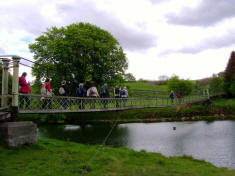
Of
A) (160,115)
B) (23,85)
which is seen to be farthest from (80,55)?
(23,85)

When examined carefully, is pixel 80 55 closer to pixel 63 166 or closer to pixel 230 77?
pixel 63 166

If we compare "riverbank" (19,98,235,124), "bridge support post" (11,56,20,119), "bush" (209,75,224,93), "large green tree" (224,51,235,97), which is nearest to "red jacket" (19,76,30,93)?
"bridge support post" (11,56,20,119)

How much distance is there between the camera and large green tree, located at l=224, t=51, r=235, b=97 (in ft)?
139

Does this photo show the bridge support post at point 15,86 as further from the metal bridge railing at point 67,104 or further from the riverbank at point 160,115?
the riverbank at point 160,115

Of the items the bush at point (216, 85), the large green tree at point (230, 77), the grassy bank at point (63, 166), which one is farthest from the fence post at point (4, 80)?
the bush at point (216, 85)

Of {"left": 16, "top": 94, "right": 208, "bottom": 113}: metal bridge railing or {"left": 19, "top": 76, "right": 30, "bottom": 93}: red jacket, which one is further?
{"left": 19, "top": 76, "right": 30, "bottom": 93}: red jacket

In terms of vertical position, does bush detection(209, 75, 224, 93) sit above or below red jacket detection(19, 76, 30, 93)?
above

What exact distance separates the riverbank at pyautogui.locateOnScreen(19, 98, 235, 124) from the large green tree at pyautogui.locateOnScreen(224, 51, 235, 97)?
9639 mm

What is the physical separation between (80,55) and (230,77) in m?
32.8

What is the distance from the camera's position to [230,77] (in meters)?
45.1

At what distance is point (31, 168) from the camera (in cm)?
725

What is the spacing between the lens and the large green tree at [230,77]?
139 ft

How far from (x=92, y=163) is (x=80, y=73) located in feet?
59.9

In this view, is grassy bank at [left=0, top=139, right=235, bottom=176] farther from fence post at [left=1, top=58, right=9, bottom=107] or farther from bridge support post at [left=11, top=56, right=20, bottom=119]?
fence post at [left=1, top=58, right=9, bottom=107]
